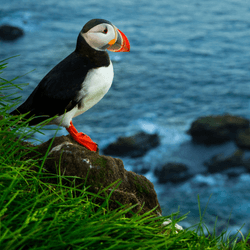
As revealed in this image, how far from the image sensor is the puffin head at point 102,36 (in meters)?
3.51

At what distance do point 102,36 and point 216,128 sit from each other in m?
12.1

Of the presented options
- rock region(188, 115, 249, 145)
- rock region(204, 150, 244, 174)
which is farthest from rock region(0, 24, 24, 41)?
rock region(204, 150, 244, 174)

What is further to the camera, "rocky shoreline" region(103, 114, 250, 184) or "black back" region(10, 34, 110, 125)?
"rocky shoreline" region(103, 114, 250, 184)

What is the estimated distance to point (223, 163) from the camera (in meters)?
13.9

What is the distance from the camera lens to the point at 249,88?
67.4ft

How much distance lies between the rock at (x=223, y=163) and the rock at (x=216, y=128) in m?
0.83

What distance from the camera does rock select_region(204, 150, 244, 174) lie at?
543 inches

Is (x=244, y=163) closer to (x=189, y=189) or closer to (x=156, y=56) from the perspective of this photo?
(x=189, y=189)

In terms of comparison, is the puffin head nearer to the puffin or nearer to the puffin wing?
the puffin

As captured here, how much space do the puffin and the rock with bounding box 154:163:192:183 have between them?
10.0 meters

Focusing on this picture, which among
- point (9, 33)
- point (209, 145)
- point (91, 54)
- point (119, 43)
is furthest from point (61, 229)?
point (9, 33)

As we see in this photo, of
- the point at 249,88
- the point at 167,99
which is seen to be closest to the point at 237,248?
the point at 167,99

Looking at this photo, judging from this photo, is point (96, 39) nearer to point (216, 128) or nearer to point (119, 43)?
point (119, 43)

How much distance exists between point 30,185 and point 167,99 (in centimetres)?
1766
